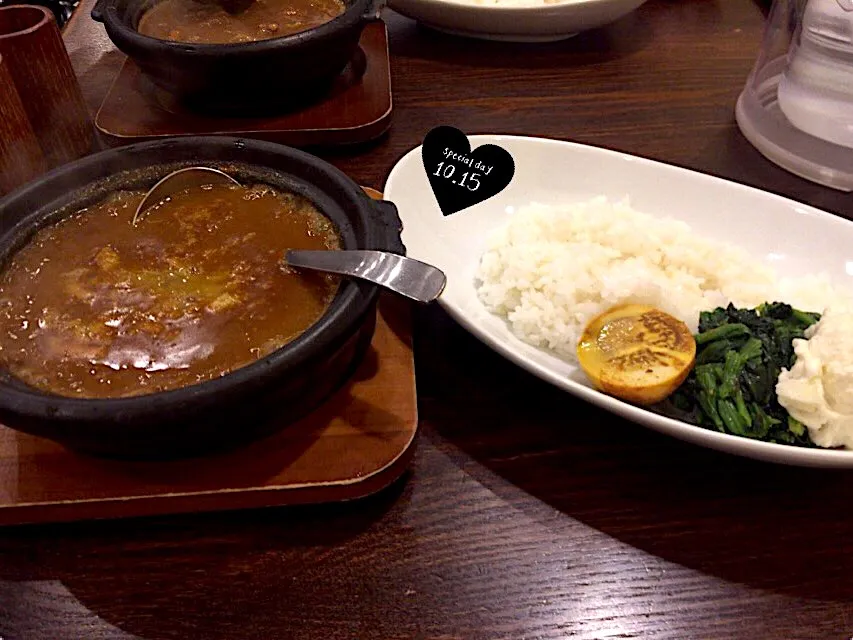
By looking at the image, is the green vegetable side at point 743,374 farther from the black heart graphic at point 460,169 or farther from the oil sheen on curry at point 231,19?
the oil sheen on curry at point 231,19

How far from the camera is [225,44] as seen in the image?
69.7 inches

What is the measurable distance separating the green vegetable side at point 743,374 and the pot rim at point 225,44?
1.17m

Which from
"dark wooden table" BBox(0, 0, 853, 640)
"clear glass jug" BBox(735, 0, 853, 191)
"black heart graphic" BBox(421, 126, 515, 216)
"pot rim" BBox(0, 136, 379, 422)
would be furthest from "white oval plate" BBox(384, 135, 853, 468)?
"clear glass jug" BBox(735, 0, 853, 191)

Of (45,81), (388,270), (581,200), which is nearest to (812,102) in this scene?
(581,200)

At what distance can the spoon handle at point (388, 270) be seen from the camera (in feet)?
3.44

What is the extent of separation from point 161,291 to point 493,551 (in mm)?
683

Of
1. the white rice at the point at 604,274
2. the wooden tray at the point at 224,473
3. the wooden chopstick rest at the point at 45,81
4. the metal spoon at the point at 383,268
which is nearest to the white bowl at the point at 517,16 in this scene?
the white rice at the point at 604,274

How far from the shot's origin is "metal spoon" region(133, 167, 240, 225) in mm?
1317

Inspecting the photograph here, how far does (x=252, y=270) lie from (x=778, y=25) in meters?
1.72

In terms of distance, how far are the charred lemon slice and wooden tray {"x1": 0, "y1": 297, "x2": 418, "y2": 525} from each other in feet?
Result: 1.10

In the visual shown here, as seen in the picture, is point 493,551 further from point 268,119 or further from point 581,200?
point 268,119

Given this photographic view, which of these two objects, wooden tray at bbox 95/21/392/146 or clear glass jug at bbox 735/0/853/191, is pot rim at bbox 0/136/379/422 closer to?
wooden tray at bbox 95/21/392/146

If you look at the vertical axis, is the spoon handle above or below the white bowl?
above

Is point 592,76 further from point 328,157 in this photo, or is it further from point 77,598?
point 77,598
